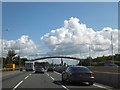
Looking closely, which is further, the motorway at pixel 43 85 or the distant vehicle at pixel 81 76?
the distant vehicle at pixel 81 76

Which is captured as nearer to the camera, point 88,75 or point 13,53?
point 88,75

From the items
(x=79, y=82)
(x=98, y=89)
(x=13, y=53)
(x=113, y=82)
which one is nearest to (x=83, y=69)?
(x=79, y=82)

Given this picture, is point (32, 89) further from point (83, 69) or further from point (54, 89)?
point (83, 69)

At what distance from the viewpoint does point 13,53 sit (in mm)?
174500

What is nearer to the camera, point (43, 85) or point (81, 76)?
point (43, 85)

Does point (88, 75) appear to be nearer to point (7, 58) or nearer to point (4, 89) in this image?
point (4, 89)

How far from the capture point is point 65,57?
18450 cm

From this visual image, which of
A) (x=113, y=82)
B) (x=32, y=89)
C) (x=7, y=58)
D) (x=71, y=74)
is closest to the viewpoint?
(x=32, y=89)

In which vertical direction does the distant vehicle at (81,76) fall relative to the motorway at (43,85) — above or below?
above

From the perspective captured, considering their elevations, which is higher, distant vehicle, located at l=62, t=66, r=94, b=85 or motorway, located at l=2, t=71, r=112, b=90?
distant vehicle, located at l=62, t=66, r=94, b=85

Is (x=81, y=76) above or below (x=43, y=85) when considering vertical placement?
above

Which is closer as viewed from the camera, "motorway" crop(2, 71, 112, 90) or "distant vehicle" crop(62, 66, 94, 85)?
"motorway" crop(2, 71, 112, 90)

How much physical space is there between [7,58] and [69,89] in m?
144

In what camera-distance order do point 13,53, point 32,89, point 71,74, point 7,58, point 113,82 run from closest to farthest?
point 32,89 < point 113,82 < point 71,74 < point 7,58 < point 13,53
